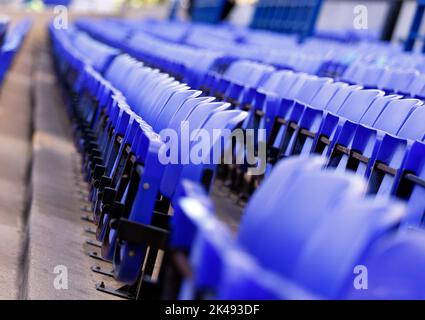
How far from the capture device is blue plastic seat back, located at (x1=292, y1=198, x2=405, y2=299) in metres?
1.62

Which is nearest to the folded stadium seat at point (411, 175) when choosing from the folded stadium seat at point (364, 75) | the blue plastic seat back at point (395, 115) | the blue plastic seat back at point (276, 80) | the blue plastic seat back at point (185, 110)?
the blue plastic seat back at point (395, 115)

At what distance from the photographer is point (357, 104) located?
444cm

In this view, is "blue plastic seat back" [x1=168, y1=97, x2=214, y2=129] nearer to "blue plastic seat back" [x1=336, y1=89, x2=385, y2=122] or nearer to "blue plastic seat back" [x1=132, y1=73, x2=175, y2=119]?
"blue plastic seat back" [x1=132, y1=73, x2=175, y2=119]

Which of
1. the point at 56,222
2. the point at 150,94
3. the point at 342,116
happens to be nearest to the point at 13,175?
→ the point at 56,222

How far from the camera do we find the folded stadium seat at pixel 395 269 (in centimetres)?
187

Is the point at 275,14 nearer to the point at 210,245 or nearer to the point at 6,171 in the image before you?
the point at 6,171

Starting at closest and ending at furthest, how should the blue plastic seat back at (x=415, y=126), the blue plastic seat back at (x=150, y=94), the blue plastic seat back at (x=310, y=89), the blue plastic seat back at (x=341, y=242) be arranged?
the blue plastic seat back at (x=341, y=242) → the blue plastic seat back at (x=415, y=126) → the blue plastic seat back at (x=150, y=94) → the blue plastic seat back at (x=310, y=89)

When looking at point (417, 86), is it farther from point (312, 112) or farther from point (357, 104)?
point (357, 104)

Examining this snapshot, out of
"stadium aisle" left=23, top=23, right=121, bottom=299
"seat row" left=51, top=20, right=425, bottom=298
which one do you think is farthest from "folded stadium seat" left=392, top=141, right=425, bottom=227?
"stadium aisle" left=23, top=23, right=121, bottom=299

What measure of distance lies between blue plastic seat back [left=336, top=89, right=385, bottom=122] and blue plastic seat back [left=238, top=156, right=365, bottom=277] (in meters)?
2.49

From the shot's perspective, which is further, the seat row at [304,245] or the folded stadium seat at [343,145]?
the folded stadium seat at [343,145]

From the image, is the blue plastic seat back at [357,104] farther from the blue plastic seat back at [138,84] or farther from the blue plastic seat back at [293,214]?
the blue plastic seat back at [293,214]

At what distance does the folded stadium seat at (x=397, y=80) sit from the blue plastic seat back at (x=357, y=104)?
1988mm

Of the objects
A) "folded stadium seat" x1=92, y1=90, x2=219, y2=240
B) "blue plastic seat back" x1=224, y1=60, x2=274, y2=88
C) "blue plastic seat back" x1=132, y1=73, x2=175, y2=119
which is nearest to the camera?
"folded stadium seat" x1=92, y1=90, x2=219, y2=240
